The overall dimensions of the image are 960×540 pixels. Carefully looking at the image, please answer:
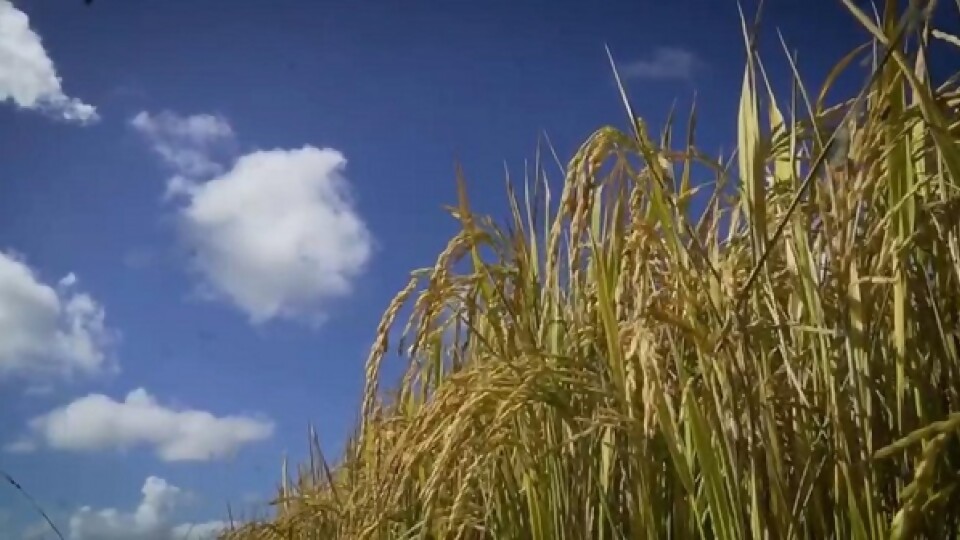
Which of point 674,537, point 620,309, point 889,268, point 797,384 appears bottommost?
point 674,537

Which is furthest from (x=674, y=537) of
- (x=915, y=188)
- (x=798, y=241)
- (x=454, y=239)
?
(x=454, y=239)

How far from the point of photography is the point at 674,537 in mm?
1449

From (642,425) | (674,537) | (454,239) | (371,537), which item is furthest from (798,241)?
(371,537)

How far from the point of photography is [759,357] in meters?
1.29

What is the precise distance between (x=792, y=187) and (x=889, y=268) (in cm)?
24

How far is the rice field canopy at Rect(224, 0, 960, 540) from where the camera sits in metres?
1.16

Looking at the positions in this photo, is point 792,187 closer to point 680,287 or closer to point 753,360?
point 680,287

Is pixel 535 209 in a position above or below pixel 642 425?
above

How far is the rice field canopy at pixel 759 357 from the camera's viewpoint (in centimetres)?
116

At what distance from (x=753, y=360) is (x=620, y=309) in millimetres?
468

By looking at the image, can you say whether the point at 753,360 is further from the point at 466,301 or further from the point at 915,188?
the point at 466,301

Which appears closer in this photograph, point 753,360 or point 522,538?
point 753,360

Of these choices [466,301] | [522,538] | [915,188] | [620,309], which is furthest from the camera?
[466,301]

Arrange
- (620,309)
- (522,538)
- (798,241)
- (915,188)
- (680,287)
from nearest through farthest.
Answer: (915,188)
(798,241)
(680,287)
(620,309)
(522,538)
